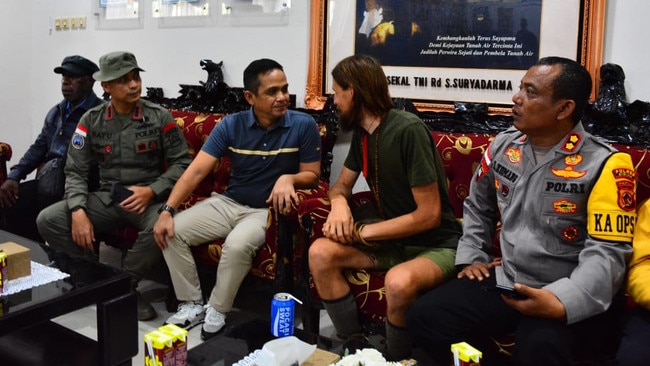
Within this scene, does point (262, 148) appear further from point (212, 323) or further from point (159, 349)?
point (159, 349)

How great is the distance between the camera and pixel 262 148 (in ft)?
8.71

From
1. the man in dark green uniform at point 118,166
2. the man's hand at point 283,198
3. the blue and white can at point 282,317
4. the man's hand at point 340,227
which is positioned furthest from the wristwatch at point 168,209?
the blue and white can at point 282,317

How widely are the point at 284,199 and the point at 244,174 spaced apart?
0.45 metres

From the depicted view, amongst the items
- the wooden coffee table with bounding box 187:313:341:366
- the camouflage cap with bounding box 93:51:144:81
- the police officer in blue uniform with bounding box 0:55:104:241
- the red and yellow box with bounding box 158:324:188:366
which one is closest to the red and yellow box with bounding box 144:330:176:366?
the red and yellow box with bounding box 158:324:188:366

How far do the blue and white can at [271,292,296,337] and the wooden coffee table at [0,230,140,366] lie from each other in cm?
51

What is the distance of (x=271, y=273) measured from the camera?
2.46m

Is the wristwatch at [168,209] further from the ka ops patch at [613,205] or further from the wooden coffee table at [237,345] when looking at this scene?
the ka ops patch at [613,205]

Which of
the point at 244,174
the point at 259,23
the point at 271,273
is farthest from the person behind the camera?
the point at 259,23

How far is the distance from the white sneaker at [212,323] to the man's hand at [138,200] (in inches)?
23.5

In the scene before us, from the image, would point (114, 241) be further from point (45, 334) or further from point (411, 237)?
point (411, 237)

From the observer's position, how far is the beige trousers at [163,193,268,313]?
2.43 metres

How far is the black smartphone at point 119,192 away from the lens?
2754mm

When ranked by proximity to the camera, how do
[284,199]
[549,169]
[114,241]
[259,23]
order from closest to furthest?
[549,169] < [284,199] < [114,241] < [259,23]

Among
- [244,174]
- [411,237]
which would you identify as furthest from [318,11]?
[411,237]
